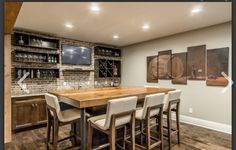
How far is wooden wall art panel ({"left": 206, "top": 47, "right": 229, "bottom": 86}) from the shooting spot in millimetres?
3515

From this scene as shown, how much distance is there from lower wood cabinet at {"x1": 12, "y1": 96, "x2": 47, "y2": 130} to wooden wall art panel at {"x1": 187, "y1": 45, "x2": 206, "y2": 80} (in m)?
3.98

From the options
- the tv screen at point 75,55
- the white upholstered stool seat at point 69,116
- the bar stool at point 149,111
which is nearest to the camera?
the white upholstered stool seat at point 69,116

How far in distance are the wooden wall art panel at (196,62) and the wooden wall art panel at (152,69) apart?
111cm

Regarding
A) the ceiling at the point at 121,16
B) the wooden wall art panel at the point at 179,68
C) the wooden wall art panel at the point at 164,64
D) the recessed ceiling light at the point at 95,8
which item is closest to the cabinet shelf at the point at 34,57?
the ceiling at the point at 121,16

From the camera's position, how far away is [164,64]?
15.8ft

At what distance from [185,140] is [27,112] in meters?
3.63

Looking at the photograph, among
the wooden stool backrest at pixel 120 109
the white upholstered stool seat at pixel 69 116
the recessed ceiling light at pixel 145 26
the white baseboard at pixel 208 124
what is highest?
the recessed ceiling light at pixel 145 26

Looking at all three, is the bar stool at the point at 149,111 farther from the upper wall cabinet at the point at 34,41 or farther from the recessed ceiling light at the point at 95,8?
the upper wall cabinet at the point at 34,41

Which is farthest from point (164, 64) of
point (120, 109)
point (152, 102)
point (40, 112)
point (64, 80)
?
point (40, 112)

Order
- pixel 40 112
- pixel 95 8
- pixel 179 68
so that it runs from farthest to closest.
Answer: pixel 179 68
pixel 40 112
pixel 95 8

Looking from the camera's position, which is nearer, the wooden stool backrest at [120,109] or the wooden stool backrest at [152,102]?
the wooden stool backrest at [120,109]

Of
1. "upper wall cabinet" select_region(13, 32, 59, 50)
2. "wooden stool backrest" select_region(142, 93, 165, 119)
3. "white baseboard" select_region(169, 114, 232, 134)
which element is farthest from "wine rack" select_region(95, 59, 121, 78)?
"wooden stool backrest" select_region(142, 93, 165, 119)

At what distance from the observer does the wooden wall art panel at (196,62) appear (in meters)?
3.91

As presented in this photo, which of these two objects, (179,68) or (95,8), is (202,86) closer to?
(179,68)
